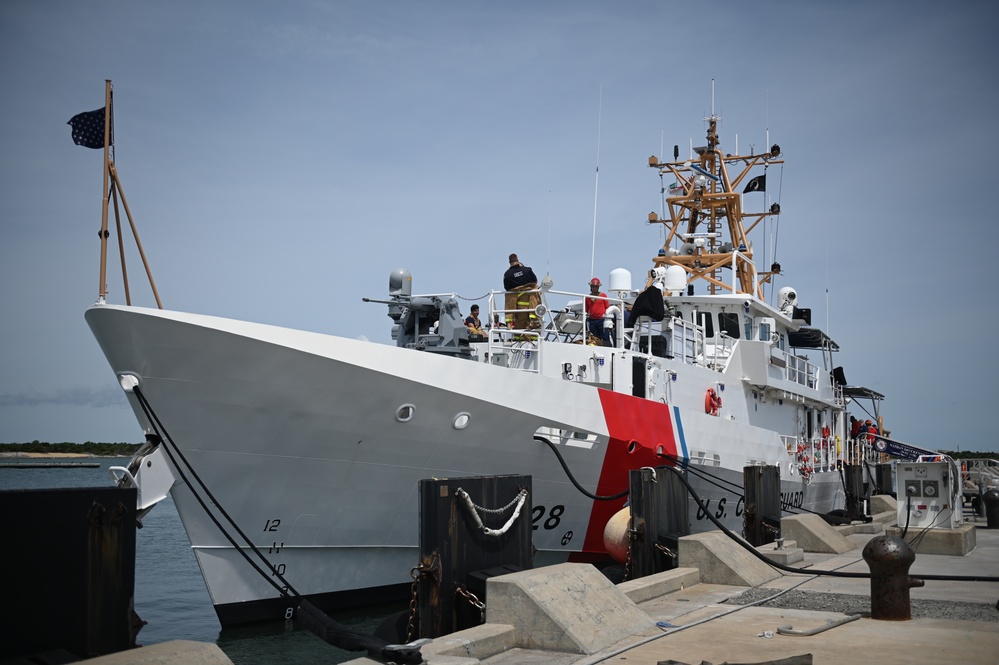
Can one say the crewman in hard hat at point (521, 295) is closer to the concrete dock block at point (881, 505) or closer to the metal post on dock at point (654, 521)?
the metal post on dock at point (654, 521)

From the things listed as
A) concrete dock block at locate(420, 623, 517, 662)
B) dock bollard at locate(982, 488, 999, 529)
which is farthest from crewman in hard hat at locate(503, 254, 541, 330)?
dock bollard at locate(982, 488, 999, 529)

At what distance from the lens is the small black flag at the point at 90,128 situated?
9367 millimetres

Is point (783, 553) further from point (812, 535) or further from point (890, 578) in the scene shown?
point (890, 578)

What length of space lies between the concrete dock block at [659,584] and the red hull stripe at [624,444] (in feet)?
11.6

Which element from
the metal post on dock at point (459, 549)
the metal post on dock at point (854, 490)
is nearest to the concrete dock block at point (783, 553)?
the metal post on dock at point (459, 549)

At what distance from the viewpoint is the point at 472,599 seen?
6496 millimetres

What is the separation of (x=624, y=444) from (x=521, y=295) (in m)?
2.78

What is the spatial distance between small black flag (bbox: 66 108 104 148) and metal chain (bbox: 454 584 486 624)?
19.8ft

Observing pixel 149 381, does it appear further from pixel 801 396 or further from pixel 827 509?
pixel 827 509

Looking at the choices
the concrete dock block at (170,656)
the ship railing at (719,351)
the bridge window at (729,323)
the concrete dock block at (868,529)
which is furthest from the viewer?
the bridge window at (729,323)

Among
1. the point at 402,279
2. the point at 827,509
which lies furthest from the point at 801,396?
the point at 402,279

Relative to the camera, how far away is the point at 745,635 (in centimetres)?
625

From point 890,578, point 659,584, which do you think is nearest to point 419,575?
point 659,584

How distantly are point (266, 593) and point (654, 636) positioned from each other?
5.74 metres
